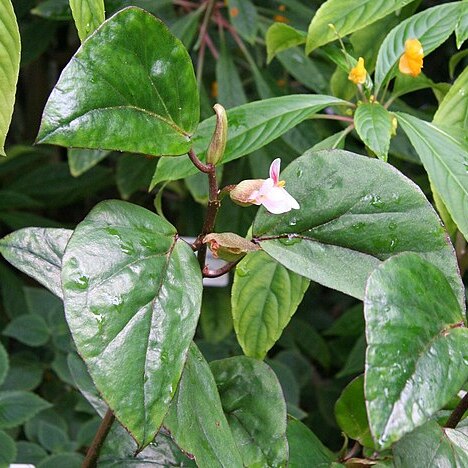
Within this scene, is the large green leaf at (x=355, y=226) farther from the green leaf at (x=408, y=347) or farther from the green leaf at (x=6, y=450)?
the green leaf at (x=6, y=450)

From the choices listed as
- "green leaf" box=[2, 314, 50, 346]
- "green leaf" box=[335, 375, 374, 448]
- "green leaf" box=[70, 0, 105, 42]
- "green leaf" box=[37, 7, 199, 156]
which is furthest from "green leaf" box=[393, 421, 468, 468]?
"green leaf" box=[2, 314, 50, 346]

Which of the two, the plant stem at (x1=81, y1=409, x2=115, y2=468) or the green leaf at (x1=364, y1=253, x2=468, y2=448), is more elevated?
the green leaf at (x1=364, y1=253, x2=468, y2=448)

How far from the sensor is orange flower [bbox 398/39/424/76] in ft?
2.21

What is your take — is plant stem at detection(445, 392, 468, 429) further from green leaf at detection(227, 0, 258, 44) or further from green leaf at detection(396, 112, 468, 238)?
green leaf at detection(227, 0, 258, 44)

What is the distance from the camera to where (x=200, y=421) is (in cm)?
50

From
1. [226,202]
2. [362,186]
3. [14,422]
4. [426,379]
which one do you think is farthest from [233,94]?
[426,379]

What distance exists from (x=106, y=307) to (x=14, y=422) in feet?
1.77

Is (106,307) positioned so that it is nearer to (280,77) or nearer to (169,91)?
(169,91)

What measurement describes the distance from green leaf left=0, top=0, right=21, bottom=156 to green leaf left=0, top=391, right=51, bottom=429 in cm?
48

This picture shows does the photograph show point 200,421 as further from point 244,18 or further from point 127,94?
point 244,18

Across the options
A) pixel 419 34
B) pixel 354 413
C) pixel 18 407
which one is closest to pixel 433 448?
pixel 354 413

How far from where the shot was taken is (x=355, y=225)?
1.58 feet

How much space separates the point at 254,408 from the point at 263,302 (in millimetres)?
116

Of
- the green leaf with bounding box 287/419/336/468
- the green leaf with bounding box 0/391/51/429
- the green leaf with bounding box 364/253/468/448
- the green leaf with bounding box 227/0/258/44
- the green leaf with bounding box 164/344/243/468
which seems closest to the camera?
the green leaf with bounding box 364/253/468/448
